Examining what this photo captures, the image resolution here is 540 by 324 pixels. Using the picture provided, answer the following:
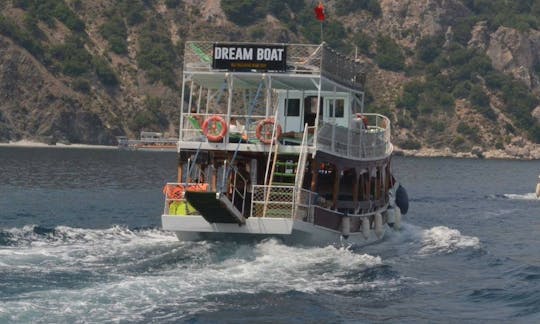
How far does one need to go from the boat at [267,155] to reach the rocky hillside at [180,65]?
4043 inches

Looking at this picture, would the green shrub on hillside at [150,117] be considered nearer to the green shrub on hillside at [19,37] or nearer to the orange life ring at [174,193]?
the green shrub on hillside at [19,37]

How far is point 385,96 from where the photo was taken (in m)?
185

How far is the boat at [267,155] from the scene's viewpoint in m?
33.1

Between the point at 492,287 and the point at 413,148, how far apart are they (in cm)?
14412

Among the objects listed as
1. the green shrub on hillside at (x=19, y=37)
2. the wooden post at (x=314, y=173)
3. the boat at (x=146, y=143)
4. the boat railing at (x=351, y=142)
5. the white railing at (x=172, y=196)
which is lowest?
the boat at (x=146, y=143)

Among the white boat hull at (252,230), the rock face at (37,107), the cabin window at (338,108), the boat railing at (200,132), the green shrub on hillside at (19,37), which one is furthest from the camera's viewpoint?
the green shrub on hillside at (19,37)

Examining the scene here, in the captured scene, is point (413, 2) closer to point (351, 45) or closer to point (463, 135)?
point (351, 45)

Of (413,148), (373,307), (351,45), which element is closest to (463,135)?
(413,148)

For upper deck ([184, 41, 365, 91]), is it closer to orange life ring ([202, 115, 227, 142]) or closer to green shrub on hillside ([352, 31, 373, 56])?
orange life ring ([202, 115, 227, 142])

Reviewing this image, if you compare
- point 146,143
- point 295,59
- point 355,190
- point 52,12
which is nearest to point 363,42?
point 52,12

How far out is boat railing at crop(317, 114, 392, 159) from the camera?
1397 inches

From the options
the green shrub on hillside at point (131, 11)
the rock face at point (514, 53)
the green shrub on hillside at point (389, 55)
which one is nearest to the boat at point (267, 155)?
the green shrub on hillside at point (131, 11)

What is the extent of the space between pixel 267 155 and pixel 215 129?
2.03 meters

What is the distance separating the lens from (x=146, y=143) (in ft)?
467
